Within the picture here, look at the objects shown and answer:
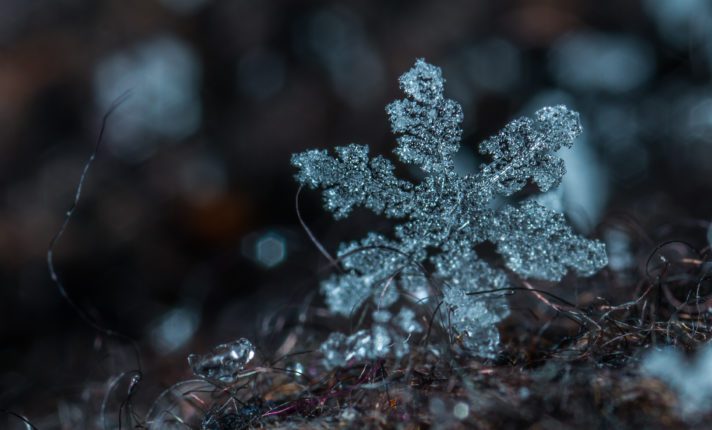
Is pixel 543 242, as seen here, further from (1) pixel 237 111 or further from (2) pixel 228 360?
(1) pixel 237 111

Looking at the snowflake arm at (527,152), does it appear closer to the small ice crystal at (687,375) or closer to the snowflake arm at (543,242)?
the snowflake arm at (543,242)

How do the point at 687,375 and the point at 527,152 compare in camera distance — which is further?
the point at 527,152

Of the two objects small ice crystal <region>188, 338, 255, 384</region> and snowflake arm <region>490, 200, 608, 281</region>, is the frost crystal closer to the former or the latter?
snowflake arm <region>490, 200, 608, 281</region>

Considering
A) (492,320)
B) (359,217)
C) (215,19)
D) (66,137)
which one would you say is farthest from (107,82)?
(492,320)

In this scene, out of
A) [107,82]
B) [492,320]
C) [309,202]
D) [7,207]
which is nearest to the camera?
[492,320]

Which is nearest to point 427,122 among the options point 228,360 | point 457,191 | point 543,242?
point 457,191

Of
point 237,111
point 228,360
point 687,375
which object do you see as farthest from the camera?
point 237,111

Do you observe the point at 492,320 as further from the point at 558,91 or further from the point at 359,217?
the point at 558,91
